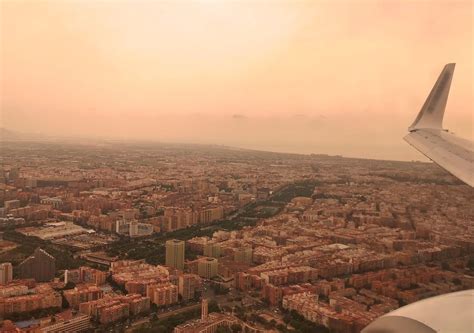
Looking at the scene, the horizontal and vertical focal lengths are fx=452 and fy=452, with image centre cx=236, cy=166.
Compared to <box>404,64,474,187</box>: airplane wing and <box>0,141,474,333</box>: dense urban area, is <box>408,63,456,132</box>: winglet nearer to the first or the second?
<box>404,64,474,187</box>: airplane wing

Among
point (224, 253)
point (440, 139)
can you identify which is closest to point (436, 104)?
point (440, 139)

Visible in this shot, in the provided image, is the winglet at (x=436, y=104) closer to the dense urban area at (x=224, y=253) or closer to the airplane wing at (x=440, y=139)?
the airplane wing at (x=440, y=139)

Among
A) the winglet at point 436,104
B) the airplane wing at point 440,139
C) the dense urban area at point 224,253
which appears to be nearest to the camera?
the airplane wing at point 440,139

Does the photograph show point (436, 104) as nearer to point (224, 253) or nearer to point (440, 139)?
point (440, 139)

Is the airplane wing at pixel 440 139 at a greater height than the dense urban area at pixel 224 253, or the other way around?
the airplane wing at pixel 440 139

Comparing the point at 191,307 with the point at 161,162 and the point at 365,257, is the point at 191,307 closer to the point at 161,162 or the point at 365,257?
the point at 365,257

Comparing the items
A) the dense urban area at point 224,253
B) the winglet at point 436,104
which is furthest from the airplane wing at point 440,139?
the dense urban area at point 224,253
